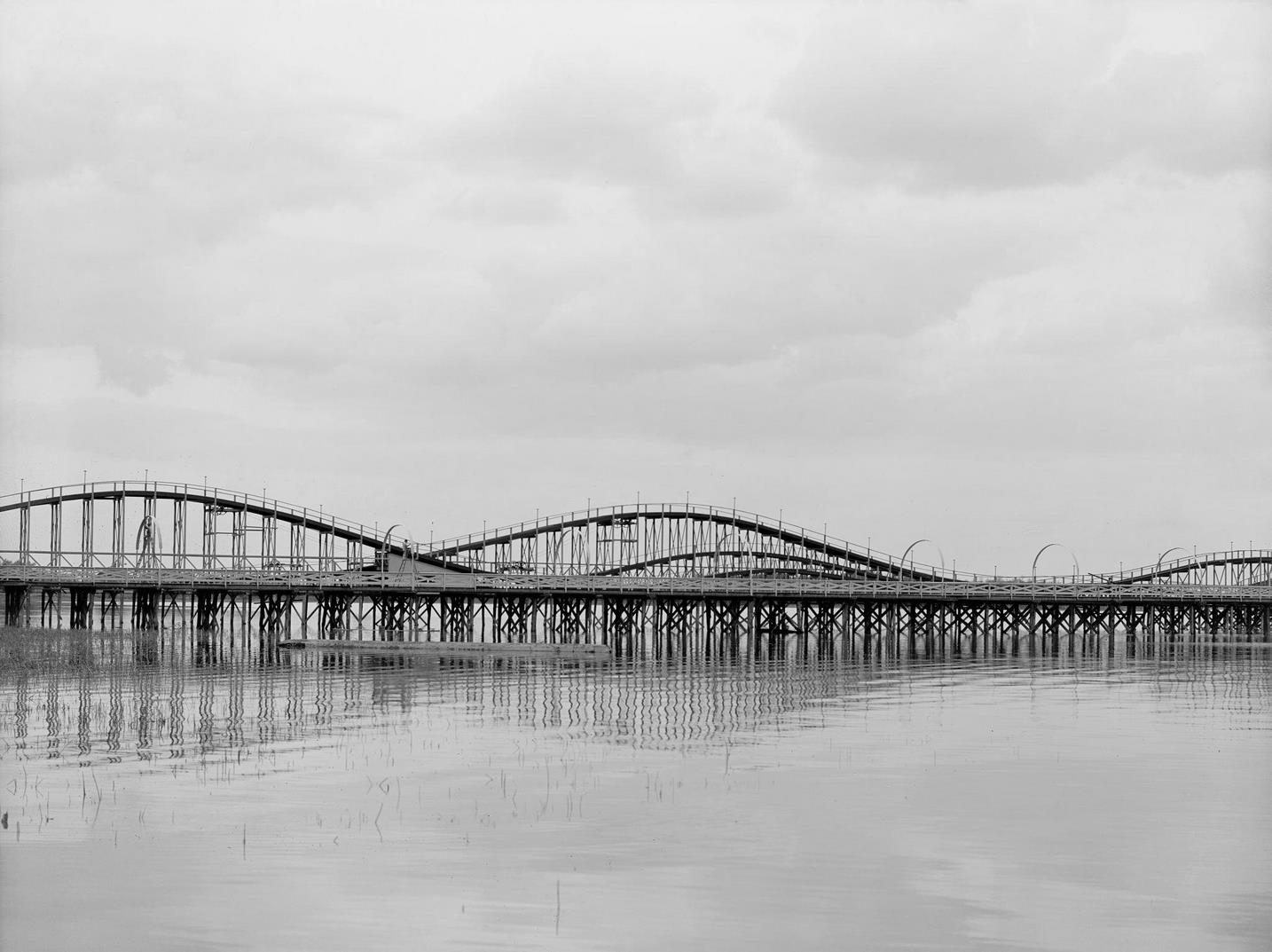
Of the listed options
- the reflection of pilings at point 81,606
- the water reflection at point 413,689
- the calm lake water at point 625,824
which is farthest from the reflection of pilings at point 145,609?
the calm lake water at point 625,824

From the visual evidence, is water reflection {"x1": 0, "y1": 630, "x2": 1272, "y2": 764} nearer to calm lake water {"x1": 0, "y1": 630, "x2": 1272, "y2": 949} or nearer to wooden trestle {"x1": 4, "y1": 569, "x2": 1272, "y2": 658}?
calm lake water {"x1": 0, "y1": 630, "x2": 1272, "y2": 949}

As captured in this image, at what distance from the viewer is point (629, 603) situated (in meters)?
84.8

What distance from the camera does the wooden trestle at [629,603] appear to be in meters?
76.2

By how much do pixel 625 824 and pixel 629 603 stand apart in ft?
217

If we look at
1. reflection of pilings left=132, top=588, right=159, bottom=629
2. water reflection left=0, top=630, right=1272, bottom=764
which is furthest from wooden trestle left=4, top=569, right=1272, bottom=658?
water reflection left=0, top=630, right=1272, bottom=764

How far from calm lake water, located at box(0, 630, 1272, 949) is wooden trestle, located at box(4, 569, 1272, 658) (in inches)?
1361

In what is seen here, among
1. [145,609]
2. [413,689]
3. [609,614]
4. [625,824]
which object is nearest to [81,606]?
[145,609]

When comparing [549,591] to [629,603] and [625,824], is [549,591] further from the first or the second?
[625,824]

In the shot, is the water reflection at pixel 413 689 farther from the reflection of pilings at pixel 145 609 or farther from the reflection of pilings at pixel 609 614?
the reflection of pilings at pixel 145 609

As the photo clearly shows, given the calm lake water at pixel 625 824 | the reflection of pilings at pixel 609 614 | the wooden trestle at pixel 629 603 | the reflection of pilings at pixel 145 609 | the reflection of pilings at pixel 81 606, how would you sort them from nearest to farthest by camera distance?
the calm lake water at pixel 625 824, the reflection of pilings at pixel 609 614, the wooden trestle at pixel 629 603, the reflection of pilings at pixel 81 606, the reflection of pilings at pixel 145 609

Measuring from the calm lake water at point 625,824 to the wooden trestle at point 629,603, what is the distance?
34.6 metres

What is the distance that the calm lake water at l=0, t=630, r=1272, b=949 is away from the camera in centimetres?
1380

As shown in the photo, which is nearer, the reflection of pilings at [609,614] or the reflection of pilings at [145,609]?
the reflection of pilings at [609,614]

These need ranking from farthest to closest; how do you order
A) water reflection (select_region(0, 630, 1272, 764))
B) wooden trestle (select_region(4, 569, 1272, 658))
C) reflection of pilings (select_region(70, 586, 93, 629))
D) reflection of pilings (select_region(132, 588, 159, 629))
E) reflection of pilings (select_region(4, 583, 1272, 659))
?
reflection of pilings (select_region(132, 588, 159, 629)) < reflection of pilings (select_region(70, 586, 93, 629)) < wooden trestle (select_region(4, 569, 1272, 658)) < reflection of pilings (select_region(4, 583, 1272, 659)) < water reflection (select_region(0, 630, 1272, 764))
